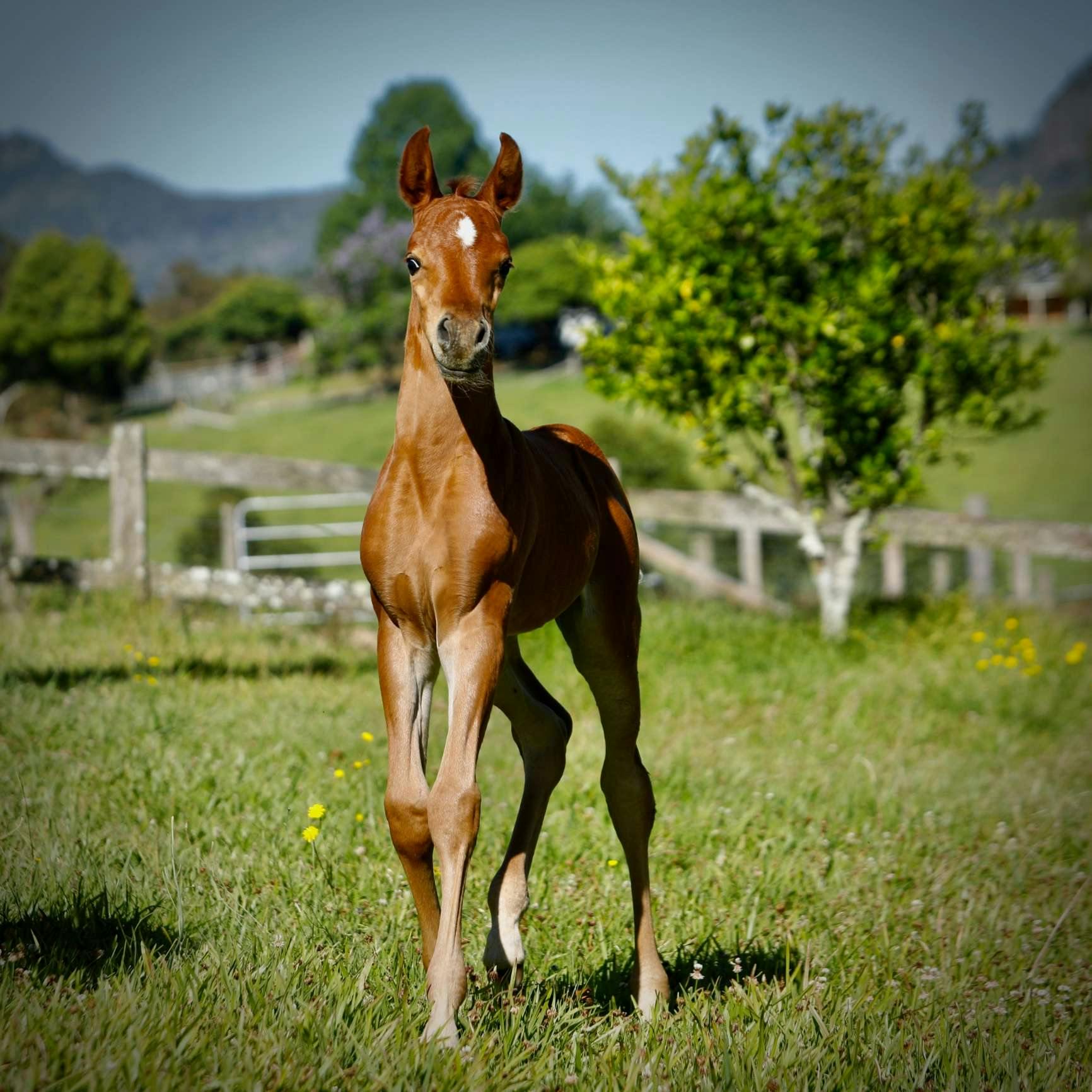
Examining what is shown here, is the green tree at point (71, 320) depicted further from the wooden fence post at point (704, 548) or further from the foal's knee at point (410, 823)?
the foal's knee at point (410, 823)

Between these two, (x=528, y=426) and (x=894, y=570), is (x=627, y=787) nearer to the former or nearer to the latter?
(x=894, y=570)

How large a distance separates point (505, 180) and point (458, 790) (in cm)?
179

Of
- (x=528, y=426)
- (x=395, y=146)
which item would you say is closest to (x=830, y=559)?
(x=528, y=426)

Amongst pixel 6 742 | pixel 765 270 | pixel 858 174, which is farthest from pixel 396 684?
pixel 858 174

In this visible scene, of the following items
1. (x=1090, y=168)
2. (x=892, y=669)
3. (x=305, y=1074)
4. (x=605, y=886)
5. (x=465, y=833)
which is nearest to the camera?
(x=305, y=1074)

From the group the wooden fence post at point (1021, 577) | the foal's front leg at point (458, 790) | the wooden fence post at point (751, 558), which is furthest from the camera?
the wooden fence post at point (1021, 577)

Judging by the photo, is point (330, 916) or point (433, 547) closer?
point (433, 547)

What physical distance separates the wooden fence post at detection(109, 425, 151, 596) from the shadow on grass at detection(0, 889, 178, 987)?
20.1ft

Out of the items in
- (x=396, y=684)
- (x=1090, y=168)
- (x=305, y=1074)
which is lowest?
(x=305, y=1074)

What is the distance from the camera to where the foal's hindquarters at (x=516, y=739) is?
2904 millimetres

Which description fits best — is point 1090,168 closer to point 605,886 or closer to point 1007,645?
point 1007,645

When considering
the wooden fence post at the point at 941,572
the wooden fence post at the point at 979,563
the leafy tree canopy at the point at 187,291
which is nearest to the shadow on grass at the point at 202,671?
the wooden fence post at the point at 979,563

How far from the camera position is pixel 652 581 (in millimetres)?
11781

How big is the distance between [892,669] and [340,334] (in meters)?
38.7
